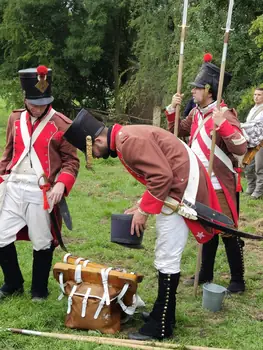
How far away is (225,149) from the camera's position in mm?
4895

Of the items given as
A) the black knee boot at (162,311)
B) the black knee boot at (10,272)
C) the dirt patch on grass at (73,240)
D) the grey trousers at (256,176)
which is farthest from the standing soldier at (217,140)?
the grey trousers at (256,176)

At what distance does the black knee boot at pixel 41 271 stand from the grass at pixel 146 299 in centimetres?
10

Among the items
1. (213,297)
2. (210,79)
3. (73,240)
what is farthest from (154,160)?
(73,240)

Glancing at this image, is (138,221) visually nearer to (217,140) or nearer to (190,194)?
(190,194)

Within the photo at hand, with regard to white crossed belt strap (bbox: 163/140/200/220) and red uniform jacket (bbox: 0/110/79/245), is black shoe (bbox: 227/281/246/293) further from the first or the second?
red uniform jacket (bbox: 0/110/79/245)

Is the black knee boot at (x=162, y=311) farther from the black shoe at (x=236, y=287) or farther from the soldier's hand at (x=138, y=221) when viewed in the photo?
the black shoe at (x=236, y=287)

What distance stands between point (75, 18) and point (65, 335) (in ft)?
47.8

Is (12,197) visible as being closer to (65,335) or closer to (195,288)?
(65,335)

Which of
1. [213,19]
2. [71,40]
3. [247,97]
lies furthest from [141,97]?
[247,97]

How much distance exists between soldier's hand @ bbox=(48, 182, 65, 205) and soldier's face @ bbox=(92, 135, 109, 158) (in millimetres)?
771

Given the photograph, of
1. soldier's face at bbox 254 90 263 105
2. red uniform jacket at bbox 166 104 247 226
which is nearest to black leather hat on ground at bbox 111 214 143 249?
red uniform jacket at bbox 166 104 247 226

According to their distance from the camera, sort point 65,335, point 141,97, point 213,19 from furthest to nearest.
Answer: point 141,97, point 213,19, point 65,335

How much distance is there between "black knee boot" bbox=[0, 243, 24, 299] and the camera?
4802 mm

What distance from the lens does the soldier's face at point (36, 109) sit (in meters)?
4.59
